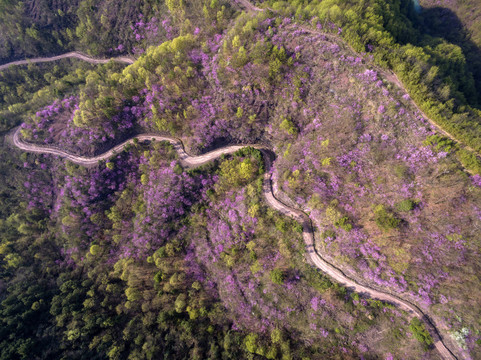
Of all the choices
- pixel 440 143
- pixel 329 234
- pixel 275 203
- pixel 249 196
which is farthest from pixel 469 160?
pixel 249 196

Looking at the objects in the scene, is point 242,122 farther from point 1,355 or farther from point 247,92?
point 1,355

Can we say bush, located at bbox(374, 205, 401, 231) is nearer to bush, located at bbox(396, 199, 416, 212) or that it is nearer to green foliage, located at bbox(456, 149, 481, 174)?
bush, located at bbox(396, 199, 416, 212)

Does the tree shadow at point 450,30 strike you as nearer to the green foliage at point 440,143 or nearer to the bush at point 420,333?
the green foliage at point 440,143

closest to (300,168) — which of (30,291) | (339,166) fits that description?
(339,166)

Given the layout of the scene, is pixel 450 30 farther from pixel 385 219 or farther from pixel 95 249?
pixel 95 249

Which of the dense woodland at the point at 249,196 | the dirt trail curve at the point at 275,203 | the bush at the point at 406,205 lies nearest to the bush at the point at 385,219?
the dense woodland at the point at 249,196

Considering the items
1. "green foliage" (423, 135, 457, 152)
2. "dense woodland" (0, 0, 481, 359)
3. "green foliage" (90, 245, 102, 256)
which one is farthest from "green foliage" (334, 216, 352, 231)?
Result: "green foliage" (90, 245, 102, 256)
